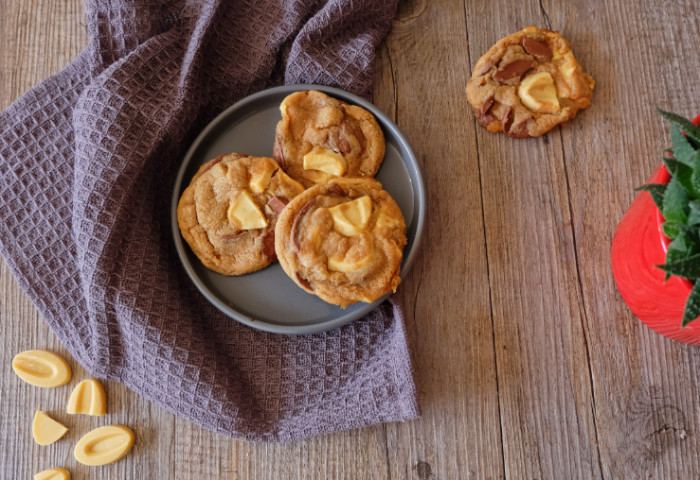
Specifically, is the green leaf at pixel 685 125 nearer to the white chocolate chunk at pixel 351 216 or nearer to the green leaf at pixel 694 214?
the green leaf at pixel 694 214

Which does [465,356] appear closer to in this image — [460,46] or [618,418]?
[618,418]

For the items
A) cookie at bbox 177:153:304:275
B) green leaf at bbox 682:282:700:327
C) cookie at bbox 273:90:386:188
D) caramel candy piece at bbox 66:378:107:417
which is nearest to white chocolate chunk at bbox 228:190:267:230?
cookie at bbox 177:153:304:275

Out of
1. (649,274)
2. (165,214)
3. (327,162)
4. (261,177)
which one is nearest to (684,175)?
(649,274)

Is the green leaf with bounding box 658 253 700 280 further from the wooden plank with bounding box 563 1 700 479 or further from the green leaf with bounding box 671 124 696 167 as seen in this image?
the wooden plank with bounding box 563 1 700 479

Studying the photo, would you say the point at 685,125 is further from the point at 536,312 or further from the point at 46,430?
the point at 46,430

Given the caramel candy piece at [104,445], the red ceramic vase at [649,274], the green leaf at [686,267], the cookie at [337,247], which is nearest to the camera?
the green leaf at [686,267]

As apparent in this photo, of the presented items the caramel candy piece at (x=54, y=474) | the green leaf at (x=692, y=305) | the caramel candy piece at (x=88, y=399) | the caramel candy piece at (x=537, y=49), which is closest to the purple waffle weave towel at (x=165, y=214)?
the caramel candy piece at (x=88, y=399)

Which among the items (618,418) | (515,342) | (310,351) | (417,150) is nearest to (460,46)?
(417,150)
